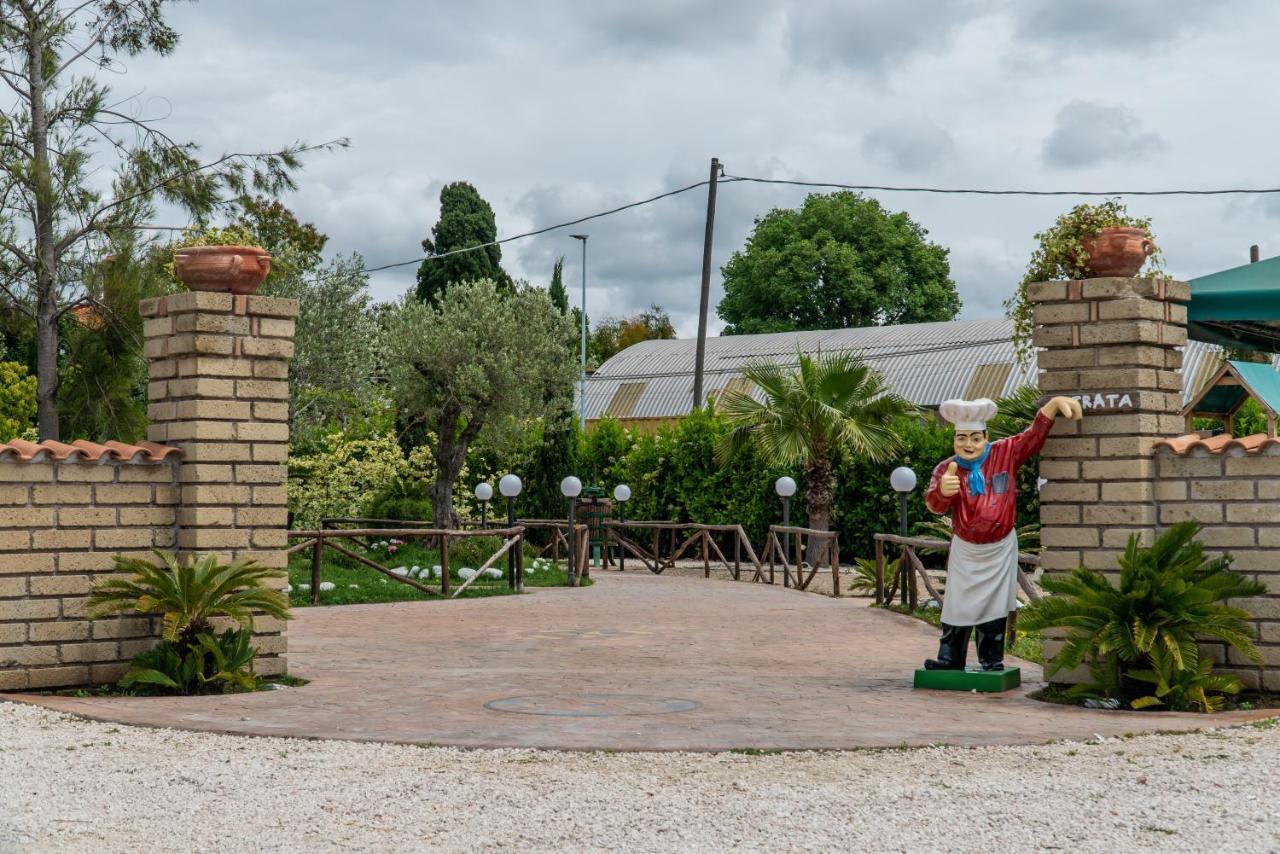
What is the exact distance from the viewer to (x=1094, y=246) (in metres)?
7.85

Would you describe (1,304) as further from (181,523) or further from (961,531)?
(961,531)

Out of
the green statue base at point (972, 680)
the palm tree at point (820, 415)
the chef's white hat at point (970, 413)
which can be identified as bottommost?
the green statue base at point (972, 680)

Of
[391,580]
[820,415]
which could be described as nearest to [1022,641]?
[391,580]

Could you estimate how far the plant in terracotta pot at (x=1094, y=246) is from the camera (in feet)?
25.6

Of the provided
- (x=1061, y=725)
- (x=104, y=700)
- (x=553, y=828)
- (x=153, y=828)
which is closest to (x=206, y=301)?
(x=104, y=700)

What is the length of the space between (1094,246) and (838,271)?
39.1 meters

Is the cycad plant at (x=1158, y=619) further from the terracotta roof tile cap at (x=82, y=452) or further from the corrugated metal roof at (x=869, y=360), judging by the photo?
the corrugated metal roof at (x=869, y=360)

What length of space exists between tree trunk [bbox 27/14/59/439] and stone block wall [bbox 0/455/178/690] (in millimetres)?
7448

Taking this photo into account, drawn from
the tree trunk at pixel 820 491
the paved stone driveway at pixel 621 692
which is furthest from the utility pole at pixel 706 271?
the paved stone driveway at pixel 621 692

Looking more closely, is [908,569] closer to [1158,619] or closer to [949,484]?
[949,484]

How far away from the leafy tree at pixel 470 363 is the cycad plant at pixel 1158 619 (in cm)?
1332

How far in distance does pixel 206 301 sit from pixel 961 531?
179 inches

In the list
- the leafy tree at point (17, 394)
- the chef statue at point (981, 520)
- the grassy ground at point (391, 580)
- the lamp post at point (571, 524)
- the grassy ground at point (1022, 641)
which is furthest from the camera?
the leafy tree at point (17, 394)

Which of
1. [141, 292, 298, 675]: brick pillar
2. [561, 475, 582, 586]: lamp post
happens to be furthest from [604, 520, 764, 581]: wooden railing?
[141, 292, 298, 675]: brick pillar
